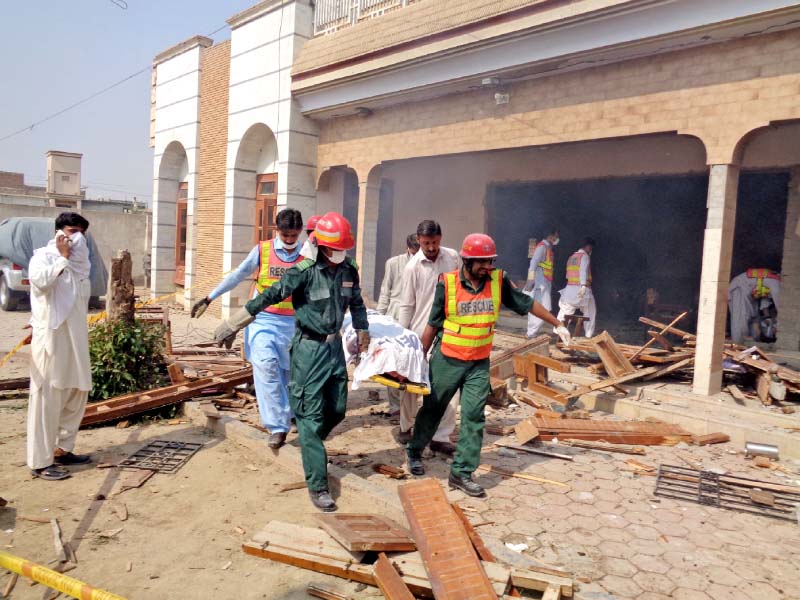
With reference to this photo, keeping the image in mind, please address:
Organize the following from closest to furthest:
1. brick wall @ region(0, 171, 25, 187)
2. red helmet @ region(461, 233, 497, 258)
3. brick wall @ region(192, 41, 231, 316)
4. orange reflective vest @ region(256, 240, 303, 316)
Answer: red helmet @ region(461, 233, 497, 258) < orange reflective vest @ region(256, 240, 303, 316) < brick wall @ region(192, 41, 231, 316) < brick wall @ region(0, 171, 25, 187)

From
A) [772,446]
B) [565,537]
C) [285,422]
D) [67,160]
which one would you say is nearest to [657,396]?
[772,446]

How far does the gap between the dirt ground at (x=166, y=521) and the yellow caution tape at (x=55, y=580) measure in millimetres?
168

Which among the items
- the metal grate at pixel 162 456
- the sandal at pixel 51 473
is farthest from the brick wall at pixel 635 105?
the sandal at pixel 51 473

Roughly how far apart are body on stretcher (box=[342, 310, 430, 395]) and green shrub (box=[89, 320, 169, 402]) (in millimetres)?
3171

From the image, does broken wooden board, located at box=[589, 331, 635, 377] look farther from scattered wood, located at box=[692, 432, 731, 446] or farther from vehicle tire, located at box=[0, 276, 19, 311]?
vehicle tire, located at box=[0, 276, 19, 311]

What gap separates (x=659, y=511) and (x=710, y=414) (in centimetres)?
267

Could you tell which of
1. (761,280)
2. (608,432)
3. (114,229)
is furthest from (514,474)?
(114,229)

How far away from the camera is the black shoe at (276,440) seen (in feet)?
16.4

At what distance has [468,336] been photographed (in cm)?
445

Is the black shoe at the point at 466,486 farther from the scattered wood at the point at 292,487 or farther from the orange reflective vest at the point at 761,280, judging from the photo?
the orange reflective vest at the point at 761,280

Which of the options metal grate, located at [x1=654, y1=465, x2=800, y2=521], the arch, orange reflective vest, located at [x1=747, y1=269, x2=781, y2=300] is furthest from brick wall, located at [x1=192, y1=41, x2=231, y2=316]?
metal grate, located at [x1=654, y1=465, x2=800, y2=521]

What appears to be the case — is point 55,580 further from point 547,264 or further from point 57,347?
point 547,264

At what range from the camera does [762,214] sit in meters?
10.1

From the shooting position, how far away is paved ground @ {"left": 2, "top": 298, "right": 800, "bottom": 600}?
3.28 meters
